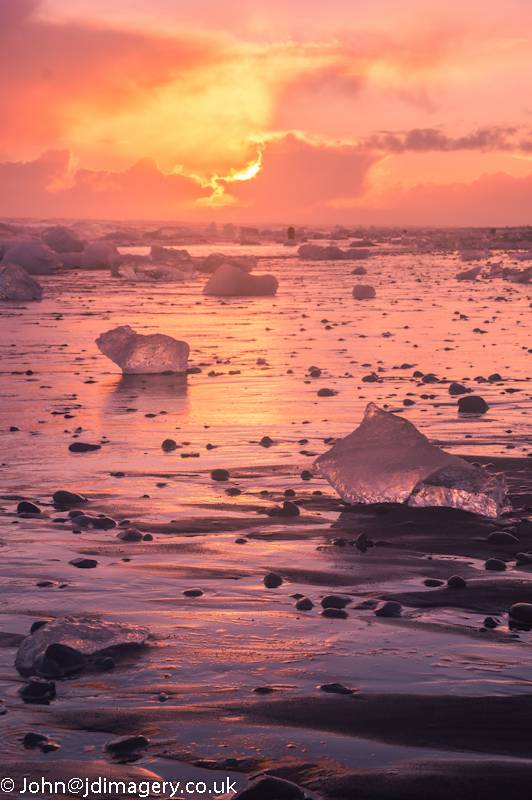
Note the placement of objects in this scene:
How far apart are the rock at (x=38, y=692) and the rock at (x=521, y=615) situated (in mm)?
1853

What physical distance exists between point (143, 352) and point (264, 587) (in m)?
8.24

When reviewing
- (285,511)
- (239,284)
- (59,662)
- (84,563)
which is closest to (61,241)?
(239,284)

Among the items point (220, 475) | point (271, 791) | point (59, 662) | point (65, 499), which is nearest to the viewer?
point (271, 791)

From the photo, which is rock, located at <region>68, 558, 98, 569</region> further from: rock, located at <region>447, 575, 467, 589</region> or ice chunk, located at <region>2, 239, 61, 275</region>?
ice chunk, located at <region>2, 239, 61, 275</region>

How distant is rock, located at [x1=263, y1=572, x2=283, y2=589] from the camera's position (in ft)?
17.4

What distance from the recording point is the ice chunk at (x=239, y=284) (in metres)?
27.5

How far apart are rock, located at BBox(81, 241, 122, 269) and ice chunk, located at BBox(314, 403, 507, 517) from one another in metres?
33.1

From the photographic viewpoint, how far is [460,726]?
12.0ft

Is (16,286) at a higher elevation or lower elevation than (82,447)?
higher

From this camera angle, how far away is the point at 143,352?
13.3 meters

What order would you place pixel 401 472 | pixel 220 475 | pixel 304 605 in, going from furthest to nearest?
pixel 220 475
pixel 401 472
pixel 304 605

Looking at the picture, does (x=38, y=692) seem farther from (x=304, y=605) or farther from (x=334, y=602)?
(x=334, y=602)

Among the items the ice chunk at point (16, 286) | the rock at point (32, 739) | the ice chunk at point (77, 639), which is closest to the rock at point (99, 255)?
the ice chunk at point (16, 286)

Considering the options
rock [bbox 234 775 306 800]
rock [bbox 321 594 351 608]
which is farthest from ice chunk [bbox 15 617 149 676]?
rock [bbox 234 775 306 800]
